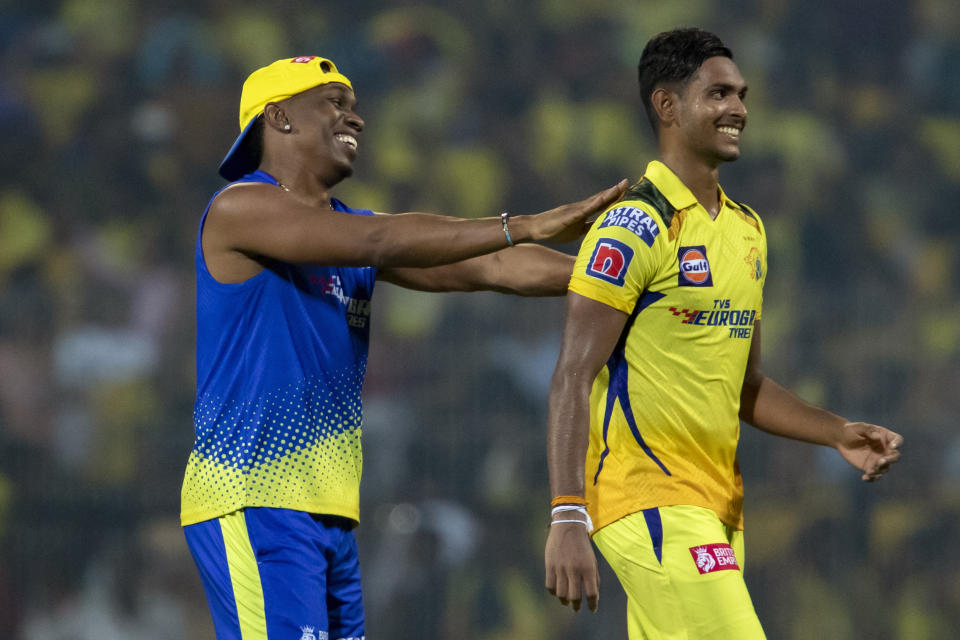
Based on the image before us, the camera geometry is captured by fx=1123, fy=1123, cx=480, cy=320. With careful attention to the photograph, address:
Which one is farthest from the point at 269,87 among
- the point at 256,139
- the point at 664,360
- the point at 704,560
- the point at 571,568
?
the point at 704,560

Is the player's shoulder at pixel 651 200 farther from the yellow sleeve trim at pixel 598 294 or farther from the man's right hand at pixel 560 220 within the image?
the yellow sleeve trim at pixel 598 294

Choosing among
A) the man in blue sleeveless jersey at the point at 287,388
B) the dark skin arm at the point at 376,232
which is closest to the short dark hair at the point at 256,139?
the man in blue sleeveless jersey at the point at 287,388

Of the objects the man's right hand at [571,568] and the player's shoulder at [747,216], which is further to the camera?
the player's shoulder at [747,216]

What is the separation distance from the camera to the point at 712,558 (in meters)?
2.78

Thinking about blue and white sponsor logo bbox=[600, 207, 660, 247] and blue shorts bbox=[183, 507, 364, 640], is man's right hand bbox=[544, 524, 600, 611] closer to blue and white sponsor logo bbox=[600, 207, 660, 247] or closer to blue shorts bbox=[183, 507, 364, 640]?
blue shorts bbox=[183, 507, 364, 640]

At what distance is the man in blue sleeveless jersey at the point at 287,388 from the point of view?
2.75 meters

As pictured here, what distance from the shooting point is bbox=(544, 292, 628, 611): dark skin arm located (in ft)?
8.19

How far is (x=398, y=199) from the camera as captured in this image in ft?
23.1

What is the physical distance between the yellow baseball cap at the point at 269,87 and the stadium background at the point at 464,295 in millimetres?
3414

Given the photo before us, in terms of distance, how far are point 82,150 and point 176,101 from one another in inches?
26.0

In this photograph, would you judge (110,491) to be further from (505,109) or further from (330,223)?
(330,223)

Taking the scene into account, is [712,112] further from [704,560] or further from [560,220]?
[704,560]

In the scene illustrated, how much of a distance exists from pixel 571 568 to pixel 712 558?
473 millimetres

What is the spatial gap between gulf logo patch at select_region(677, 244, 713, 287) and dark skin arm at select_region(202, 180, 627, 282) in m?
0.24
